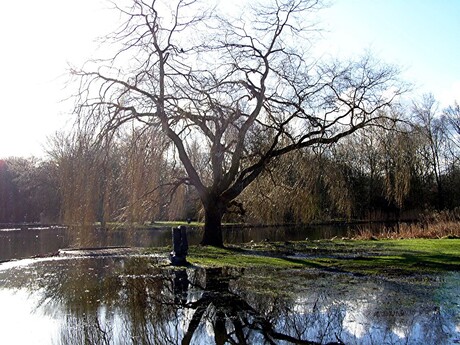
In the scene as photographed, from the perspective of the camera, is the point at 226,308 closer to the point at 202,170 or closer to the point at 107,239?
the point at 202,170

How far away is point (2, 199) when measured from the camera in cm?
5172

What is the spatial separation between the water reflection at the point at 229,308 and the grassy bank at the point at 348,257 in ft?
3.28

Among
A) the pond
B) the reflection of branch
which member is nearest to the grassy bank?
the pond

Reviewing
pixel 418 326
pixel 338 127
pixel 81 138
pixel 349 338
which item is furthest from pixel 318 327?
pixel 338 127

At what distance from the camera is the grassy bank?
10.6 metres

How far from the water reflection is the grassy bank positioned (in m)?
1.00

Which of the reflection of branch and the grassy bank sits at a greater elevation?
the grassy bank

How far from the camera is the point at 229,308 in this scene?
702 centimetres

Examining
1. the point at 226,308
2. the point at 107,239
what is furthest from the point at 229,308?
the point at 107,239

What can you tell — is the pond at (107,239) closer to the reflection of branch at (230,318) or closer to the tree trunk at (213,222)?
the tree trunk at (213,222)

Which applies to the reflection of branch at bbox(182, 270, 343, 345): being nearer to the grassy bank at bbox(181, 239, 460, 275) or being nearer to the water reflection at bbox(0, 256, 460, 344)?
the water reflection at bbox(0, 256, 460, 344)

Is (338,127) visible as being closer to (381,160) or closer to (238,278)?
(381,160)

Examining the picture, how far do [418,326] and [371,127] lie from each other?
422 inches

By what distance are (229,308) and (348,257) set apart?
6.13m
